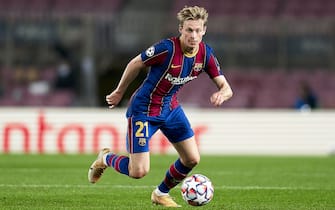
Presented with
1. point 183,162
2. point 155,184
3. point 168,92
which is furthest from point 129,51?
point 168,92

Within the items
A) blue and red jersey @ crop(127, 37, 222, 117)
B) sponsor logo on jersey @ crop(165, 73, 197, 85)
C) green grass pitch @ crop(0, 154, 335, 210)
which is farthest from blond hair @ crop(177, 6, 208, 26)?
green grass pitch @ crop(0, 154, 335, 210)

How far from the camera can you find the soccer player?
878 cm

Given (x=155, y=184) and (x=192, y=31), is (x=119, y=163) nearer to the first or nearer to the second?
(x=192, y=31)

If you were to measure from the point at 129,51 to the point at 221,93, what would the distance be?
54.9 feet

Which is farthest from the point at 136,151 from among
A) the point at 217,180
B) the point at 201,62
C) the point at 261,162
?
the point at 261,162

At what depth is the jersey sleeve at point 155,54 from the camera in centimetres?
878

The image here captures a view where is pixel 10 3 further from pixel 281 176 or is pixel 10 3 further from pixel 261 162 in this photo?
pixel 281 176

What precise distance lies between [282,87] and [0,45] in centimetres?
788

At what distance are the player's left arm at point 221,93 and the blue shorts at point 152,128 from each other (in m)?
0.50

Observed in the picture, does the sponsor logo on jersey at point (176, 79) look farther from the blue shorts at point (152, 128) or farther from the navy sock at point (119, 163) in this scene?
the navy sock at point (119, 163)

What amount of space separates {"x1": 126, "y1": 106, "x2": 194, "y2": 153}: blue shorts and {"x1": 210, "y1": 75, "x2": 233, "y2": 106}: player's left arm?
50 centimetres

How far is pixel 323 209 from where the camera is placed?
8977mm

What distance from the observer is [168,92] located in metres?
9.09

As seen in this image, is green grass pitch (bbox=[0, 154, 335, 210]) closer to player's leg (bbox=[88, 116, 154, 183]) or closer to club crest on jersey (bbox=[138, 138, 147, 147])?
player's leg (bbox=[88, 116, 154, 183])
